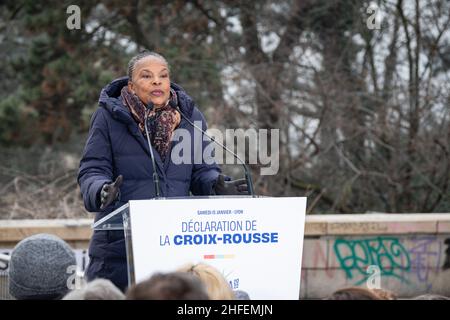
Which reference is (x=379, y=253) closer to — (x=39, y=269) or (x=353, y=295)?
(x=39, y=269)

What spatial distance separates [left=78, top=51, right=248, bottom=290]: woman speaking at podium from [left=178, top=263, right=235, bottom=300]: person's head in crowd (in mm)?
938

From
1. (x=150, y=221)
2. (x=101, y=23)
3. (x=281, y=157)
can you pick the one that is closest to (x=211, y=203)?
(x=150, y=221)

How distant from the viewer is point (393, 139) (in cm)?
1095

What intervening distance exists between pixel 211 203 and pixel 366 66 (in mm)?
8737

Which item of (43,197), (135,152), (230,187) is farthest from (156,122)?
(43,197)

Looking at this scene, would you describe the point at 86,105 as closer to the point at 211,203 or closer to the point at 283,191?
the point at 283,191

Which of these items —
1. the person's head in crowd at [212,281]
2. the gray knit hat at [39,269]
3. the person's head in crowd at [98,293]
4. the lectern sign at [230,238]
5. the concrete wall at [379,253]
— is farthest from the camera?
the concrete wall at [379,253]

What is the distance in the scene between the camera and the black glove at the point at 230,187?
385cm

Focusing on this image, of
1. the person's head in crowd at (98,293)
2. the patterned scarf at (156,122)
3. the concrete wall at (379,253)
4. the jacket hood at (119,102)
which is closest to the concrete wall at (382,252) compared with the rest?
the concrete wall at (379,253)

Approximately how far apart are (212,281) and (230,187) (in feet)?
3.48

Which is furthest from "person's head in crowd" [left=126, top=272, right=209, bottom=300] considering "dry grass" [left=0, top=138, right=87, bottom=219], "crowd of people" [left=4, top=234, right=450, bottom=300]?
"dry grass" [left=0, top=138, right=87, bottom=219]

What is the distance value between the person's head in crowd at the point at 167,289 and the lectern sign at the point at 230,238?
88cm

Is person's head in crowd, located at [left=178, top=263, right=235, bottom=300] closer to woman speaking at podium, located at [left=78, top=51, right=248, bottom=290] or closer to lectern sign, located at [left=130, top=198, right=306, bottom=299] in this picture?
lectern sign, located at [left=130, top=198, right=306, bottom=299]

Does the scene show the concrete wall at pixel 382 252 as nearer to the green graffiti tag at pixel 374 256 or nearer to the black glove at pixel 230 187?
the green graffiti tag at pixel 374 256
